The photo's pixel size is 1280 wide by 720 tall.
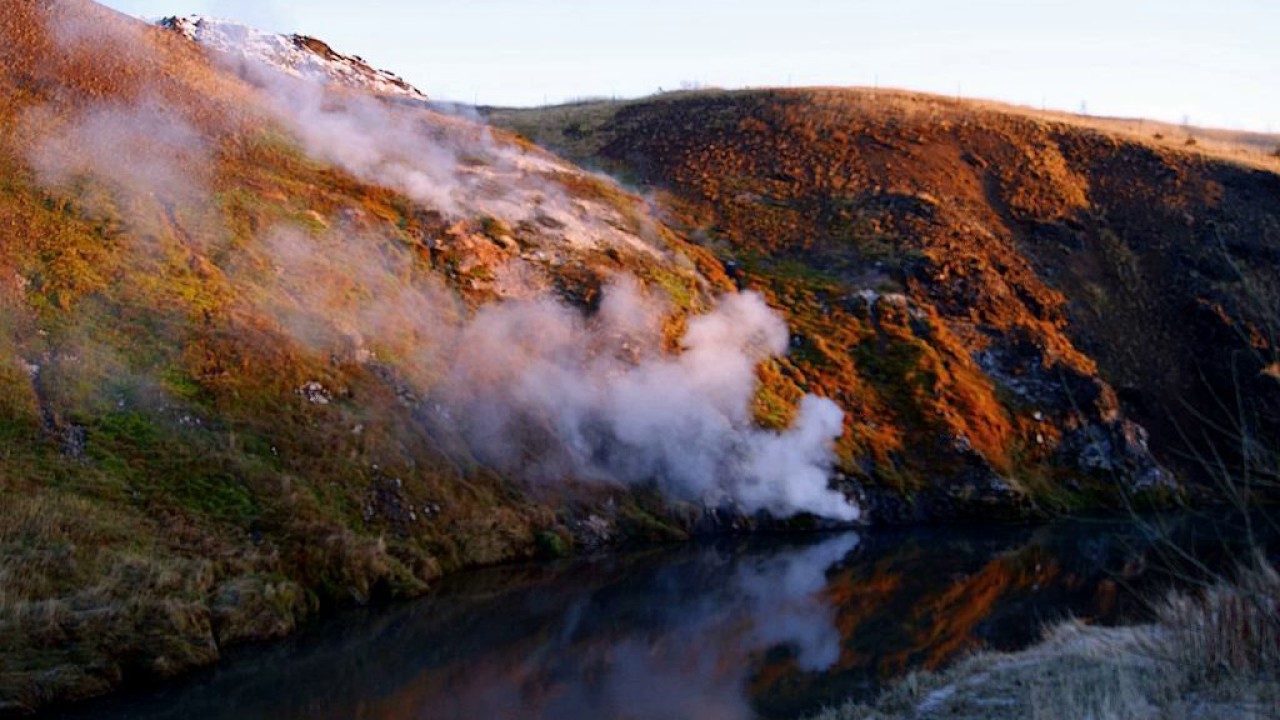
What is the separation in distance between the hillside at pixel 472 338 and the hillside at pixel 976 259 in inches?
8.8

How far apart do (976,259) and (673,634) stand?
111 ft

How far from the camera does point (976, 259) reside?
166ft

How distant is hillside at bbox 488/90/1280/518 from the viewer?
134ft

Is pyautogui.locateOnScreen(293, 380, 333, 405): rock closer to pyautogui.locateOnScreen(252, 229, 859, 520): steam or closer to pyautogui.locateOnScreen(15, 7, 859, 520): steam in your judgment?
pyautogui.locateOnScreen(252, 229, 859, 520): steam

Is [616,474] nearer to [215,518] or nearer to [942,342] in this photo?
[215,518]

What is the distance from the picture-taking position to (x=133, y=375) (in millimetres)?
23500

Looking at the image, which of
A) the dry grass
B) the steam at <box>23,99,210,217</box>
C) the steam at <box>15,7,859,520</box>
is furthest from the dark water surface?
the steam at <box>23,99,210,217</box>

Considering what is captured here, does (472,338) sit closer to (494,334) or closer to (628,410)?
(494,334)

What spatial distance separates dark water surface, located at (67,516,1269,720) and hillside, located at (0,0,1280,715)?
134cm

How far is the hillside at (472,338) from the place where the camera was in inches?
829

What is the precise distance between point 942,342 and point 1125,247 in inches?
722

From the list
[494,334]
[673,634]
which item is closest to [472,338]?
[494,334]

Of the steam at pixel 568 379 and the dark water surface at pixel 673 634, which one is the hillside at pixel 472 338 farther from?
the dark water surface at pixel 673 634

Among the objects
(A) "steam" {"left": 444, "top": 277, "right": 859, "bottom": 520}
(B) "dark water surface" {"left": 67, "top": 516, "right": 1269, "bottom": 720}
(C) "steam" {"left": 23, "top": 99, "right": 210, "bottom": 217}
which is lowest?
(B) "dark water surface" {"left": 67, "top": 516, "right": 1269, "bottom": 720}
